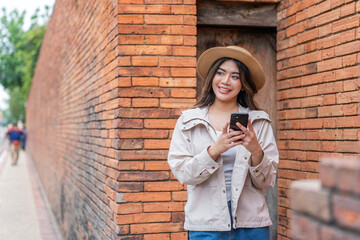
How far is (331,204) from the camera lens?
3.62 feet

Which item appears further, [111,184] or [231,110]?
[111,184]

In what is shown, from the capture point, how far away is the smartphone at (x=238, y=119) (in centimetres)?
275

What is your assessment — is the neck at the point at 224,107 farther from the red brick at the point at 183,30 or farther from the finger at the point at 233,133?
the red brick at the point at 183,30

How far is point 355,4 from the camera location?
3574 mm

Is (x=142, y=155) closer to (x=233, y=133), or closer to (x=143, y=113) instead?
(x=143, y=113)

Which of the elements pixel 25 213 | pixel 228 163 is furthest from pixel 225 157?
pixel 25 213

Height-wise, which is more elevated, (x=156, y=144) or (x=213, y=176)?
(x=156, y=144)

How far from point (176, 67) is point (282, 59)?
937mm

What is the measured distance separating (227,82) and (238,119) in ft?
1.20

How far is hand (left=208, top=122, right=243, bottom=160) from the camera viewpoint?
2760 mm

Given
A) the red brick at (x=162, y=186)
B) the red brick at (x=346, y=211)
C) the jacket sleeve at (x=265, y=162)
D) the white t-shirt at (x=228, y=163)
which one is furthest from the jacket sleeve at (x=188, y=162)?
the red brick at (x=346, y=211)

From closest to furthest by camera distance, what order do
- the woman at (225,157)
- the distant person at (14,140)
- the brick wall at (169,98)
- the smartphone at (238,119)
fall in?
the smartphone at (238,119) → the woman at (225,157) → the brick wall at (169,98) → the distant person at (14,140)

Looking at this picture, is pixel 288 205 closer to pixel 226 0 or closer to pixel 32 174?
pixel 226 0

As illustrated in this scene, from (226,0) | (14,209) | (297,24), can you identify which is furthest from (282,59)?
(14,209)
